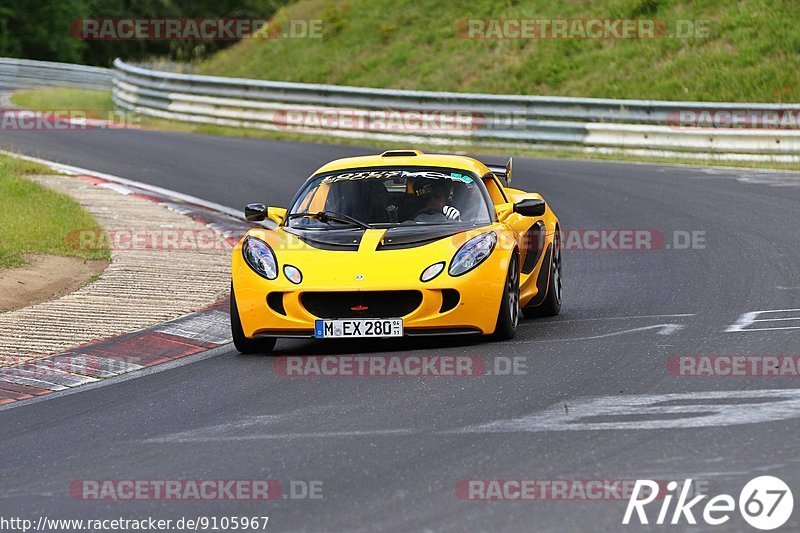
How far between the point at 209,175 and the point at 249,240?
11.7 metres

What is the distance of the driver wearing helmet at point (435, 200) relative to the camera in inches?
413

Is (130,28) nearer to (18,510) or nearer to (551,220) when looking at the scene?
(551,220)

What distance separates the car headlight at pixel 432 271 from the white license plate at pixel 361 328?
0.33 m

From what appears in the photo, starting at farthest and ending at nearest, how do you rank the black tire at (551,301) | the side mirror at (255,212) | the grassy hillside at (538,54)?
the grassy hillside at (538,54) < the black tire at (551,301) < the side mirror at (255,212)

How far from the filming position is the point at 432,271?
9.41 m

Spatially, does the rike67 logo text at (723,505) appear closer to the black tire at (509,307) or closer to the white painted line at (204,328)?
the black tire at (509,307)

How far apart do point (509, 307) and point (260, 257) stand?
1.74 metres

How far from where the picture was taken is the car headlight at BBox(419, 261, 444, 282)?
368 inches

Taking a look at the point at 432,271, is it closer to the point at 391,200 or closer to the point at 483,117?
the point at 391,200

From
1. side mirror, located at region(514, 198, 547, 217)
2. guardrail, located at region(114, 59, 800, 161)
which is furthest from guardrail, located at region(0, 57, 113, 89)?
side mirror, located at region(514, 198, 547, 217)
